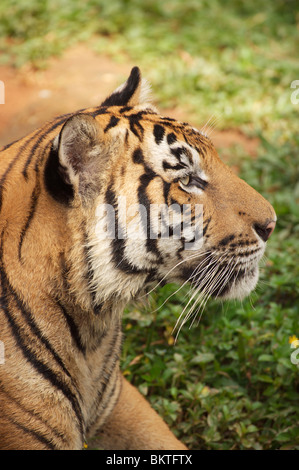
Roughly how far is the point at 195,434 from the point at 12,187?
1426 mm

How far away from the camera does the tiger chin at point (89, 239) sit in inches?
80.1

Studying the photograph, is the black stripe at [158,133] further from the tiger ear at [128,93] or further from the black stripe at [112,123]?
the tiger ear at [128,93]

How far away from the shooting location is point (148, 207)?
2.10 m

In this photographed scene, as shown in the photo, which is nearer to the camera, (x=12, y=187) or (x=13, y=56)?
(x=12, y=187)

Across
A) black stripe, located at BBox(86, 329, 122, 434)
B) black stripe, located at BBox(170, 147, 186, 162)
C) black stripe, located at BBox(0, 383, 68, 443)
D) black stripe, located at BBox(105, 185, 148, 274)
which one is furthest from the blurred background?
black stripe, located at BBox(0, 383, 68, 443)

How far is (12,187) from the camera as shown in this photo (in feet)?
6.84

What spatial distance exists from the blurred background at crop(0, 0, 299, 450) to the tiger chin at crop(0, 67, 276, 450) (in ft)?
0.91

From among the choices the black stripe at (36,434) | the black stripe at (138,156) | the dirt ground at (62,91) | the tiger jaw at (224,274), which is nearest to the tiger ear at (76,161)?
the black stripe at (138,156)

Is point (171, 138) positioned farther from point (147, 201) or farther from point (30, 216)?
point (30, 216)

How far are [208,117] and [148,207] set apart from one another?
3.24 m

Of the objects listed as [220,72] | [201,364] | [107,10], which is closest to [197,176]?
[201,364]
